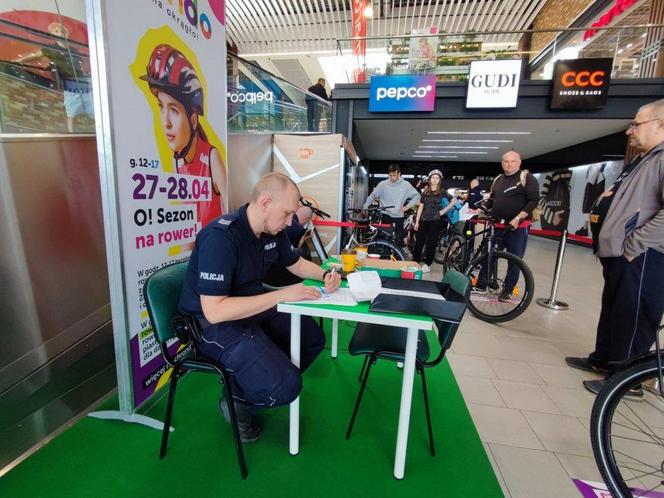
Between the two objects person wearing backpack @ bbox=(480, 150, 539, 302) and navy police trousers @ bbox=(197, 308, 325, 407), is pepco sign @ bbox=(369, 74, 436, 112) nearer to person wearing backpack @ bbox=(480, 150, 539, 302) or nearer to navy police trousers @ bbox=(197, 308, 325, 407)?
person wearing backpack @ bbox=(480, 150, 539, 302)

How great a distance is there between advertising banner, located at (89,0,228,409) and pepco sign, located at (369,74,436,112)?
13.6 ft

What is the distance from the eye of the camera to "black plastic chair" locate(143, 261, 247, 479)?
4.12 ft

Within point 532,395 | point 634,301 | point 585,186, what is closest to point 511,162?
point 634,301

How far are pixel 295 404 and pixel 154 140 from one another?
151 cm

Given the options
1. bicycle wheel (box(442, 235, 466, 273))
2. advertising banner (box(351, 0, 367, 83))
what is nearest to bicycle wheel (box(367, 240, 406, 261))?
bicycle wheel (box(442, 235, 466, 273))

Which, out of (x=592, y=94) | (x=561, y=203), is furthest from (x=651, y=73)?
(x=561, y=203)

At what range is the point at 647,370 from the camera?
125 cm

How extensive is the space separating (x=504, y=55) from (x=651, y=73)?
103 inches

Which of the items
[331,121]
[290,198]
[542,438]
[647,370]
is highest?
[331,121]

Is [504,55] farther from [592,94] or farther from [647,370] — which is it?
[647,370]

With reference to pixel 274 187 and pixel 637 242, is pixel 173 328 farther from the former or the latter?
pixel 637 242

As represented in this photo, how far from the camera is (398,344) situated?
1.56 metres

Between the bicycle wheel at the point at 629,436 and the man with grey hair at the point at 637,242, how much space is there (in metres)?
0.19

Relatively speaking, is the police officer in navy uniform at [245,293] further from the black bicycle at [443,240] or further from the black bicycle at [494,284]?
the black bicycle at [443,240]
